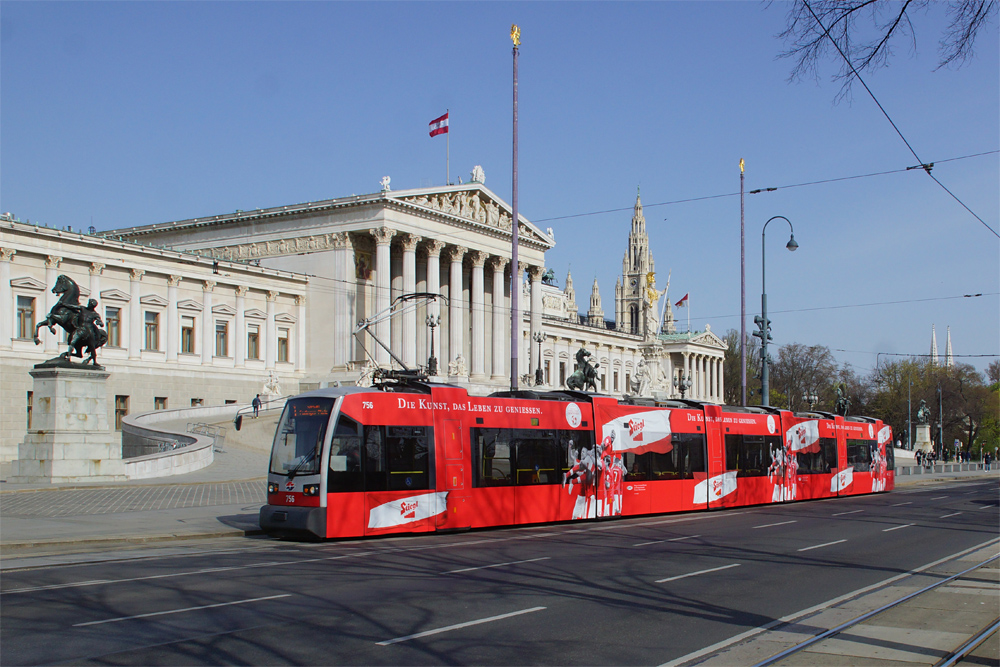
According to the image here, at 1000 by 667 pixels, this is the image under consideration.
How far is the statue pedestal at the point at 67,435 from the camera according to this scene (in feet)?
97.9

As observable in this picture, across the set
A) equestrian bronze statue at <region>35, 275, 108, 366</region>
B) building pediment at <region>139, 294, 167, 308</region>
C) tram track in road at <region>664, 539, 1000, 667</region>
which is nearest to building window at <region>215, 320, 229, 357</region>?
building pediment at <region>139, 294, 167, 308</region>

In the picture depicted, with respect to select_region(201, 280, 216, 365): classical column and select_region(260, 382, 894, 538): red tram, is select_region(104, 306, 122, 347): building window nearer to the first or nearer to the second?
select_region(201, 280, 216, 365): classical column

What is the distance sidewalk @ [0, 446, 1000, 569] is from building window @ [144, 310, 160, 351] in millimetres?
27160

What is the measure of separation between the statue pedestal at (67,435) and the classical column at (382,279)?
36.7 meters

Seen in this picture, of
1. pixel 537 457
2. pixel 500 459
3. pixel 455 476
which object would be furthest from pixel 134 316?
pixel 455 476

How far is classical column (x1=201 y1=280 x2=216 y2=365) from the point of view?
64.4 meters

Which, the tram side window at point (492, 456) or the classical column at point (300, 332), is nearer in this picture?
the tram side window at point (492, 456)

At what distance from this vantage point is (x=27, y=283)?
5381cm

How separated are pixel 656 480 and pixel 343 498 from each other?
11.4 meters

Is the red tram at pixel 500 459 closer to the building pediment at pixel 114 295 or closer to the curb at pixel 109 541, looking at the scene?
the curb at pixel 109 541

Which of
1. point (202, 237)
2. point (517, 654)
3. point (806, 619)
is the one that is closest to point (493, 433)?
point (806, 619)

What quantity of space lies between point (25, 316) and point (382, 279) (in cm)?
2403

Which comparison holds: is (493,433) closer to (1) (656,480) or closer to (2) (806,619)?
(1) (656,480)

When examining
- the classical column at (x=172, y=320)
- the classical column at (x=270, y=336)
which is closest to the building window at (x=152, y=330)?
the classical column at (x=172, y=320)
